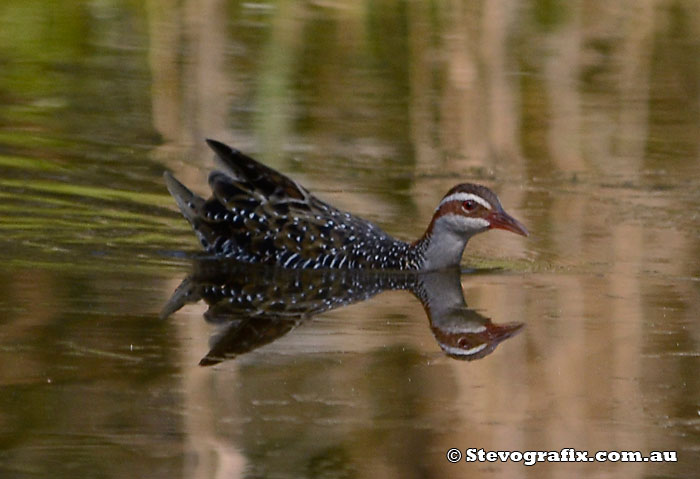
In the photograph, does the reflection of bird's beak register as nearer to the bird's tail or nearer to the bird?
the bird

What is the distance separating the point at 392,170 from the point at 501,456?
263 inches

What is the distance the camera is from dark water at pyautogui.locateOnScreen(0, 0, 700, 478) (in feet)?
23.5

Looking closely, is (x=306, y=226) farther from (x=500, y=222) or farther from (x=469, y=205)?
(x=500, y=222)

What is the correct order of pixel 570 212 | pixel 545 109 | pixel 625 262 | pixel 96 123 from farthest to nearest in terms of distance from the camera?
pixel 545 109 < pixel 96 123 < pixel 570 212 < pixel 625 262

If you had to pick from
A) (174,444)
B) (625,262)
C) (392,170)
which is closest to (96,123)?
(392,170)

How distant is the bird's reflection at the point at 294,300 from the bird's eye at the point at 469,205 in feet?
1.45

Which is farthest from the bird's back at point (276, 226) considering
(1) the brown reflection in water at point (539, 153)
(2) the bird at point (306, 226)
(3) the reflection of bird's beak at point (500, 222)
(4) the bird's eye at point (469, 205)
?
(1) the brown reflection in water at point (539, 153)

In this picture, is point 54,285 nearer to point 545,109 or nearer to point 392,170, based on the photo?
point 392,170

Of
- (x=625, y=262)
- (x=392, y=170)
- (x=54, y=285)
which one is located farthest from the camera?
(x=392, y=170)

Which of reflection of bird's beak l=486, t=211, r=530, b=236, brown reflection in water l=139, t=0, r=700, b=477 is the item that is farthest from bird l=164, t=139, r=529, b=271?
brown reflection in water l=139, t=0, r=700, b=477

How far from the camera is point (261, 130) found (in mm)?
14742

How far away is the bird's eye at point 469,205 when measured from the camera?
10.4 meters

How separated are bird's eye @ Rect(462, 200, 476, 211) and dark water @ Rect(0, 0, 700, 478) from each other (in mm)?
441

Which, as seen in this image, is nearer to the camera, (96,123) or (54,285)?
(54,285)
